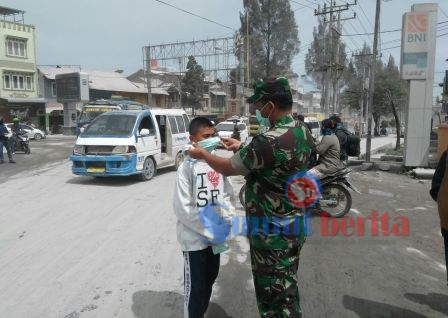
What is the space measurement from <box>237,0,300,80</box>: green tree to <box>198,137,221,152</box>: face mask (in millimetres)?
45426

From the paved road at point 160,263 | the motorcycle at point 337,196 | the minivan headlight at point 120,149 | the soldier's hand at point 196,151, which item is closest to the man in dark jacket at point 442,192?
the paved road at point 160,263

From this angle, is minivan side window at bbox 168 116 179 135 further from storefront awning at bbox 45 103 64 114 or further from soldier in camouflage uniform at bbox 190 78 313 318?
storefront awning at bbox 45 103 64 114

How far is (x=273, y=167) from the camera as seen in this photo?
2.42 metres

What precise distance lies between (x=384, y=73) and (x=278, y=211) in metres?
49.4

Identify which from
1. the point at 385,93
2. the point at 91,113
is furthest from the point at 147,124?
the point at 385,93

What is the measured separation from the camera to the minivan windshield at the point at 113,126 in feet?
33.7

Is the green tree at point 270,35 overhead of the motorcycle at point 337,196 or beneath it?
overhead

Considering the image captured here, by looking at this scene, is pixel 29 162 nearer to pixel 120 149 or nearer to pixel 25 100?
pixel 120 149

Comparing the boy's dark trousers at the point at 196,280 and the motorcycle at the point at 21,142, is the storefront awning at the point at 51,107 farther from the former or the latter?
the boy's dark trousers at the point at 196,280

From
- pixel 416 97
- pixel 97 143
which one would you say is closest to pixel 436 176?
pixel 97 143

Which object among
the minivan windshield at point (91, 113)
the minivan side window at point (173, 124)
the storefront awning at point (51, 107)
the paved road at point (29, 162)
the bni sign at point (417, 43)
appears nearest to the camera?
the minivan side window at point (173, 124)

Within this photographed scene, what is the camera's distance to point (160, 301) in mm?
3824

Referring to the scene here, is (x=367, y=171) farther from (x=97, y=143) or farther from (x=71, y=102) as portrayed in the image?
(x=71, y=102)

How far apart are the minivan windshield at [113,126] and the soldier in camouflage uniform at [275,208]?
7981 mm
